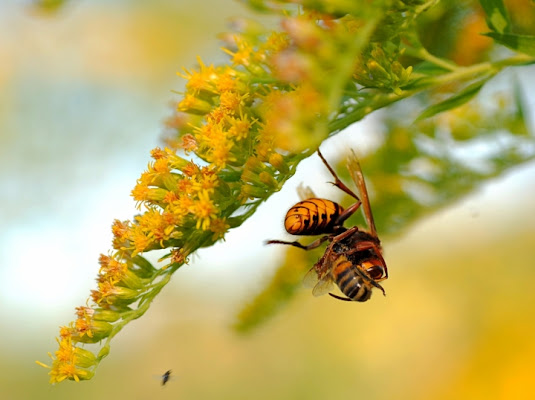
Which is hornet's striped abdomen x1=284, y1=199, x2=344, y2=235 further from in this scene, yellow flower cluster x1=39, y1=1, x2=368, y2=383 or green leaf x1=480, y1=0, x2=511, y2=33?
green leaf x1=480, y1=0, x2=511, y2=33

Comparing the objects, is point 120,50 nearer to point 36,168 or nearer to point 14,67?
point 14,67

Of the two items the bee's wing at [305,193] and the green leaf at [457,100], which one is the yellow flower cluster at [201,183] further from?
the bee's wing at [305,193]

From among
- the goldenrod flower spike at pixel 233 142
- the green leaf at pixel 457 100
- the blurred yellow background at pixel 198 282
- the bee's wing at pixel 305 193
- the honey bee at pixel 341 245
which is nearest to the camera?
the goldenrod flower spike at pixel 233 142

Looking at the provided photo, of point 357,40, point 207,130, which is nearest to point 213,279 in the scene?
point 207,130

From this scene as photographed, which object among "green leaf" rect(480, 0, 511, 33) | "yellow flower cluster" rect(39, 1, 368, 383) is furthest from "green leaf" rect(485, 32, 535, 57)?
"yellow flower cluster" rect(39, 1, 368, 383)

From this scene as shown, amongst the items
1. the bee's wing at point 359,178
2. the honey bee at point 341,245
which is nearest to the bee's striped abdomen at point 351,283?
the honey bee at point 341,245

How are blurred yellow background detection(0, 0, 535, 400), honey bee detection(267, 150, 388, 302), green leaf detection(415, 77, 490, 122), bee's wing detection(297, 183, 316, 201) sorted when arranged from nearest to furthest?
1. green leaf detection(415, 77, 490, 122)
2. honey bee detection(267, 150, 388, 302)
3. bee's wing detection(297, 183, 316, 201)
4. blurred yellow background detection(0, 0, 535, 400)

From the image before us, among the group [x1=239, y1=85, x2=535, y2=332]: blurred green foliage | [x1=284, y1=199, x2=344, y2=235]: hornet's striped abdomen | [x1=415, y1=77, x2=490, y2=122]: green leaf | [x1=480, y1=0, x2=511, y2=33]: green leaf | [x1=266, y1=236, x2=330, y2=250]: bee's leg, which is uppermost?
[x1=480, y1=0, x2=511, y2=33]: green leaf

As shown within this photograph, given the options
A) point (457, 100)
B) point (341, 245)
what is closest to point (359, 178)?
point (341, 245)
